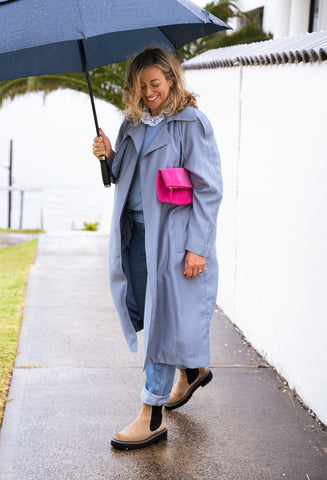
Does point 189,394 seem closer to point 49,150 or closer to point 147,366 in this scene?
point 147,366

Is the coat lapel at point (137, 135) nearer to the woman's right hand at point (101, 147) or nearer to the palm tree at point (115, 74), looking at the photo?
the woman's right hand at point (101, 147)

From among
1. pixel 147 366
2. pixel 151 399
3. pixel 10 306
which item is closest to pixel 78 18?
pixel 147 366

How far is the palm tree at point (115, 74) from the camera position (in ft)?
35.0

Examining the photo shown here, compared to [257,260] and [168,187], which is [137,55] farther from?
[257,260]

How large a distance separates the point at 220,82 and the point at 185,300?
3.20 m

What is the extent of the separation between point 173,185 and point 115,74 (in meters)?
9.40

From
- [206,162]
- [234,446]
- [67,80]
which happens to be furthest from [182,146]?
[67,80]

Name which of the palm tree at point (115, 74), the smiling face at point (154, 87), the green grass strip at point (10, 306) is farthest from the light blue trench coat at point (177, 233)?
the palm tree at point (115, 74)

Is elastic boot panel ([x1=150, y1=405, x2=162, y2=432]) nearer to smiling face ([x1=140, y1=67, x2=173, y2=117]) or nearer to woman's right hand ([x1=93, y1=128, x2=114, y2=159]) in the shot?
woman's right hand ([x1=93, y1=128, x2=114, y2=159])

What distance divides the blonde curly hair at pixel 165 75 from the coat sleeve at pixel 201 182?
119mm

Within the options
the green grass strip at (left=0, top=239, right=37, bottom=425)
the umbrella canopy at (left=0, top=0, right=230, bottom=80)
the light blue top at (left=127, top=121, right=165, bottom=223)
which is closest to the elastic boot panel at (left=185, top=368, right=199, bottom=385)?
the light blue top at (left=127, top=121, right=165, bottom=223)

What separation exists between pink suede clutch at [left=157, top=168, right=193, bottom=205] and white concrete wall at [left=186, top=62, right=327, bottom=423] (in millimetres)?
808

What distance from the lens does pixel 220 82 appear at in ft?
18.6

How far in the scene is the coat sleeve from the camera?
291 cm
